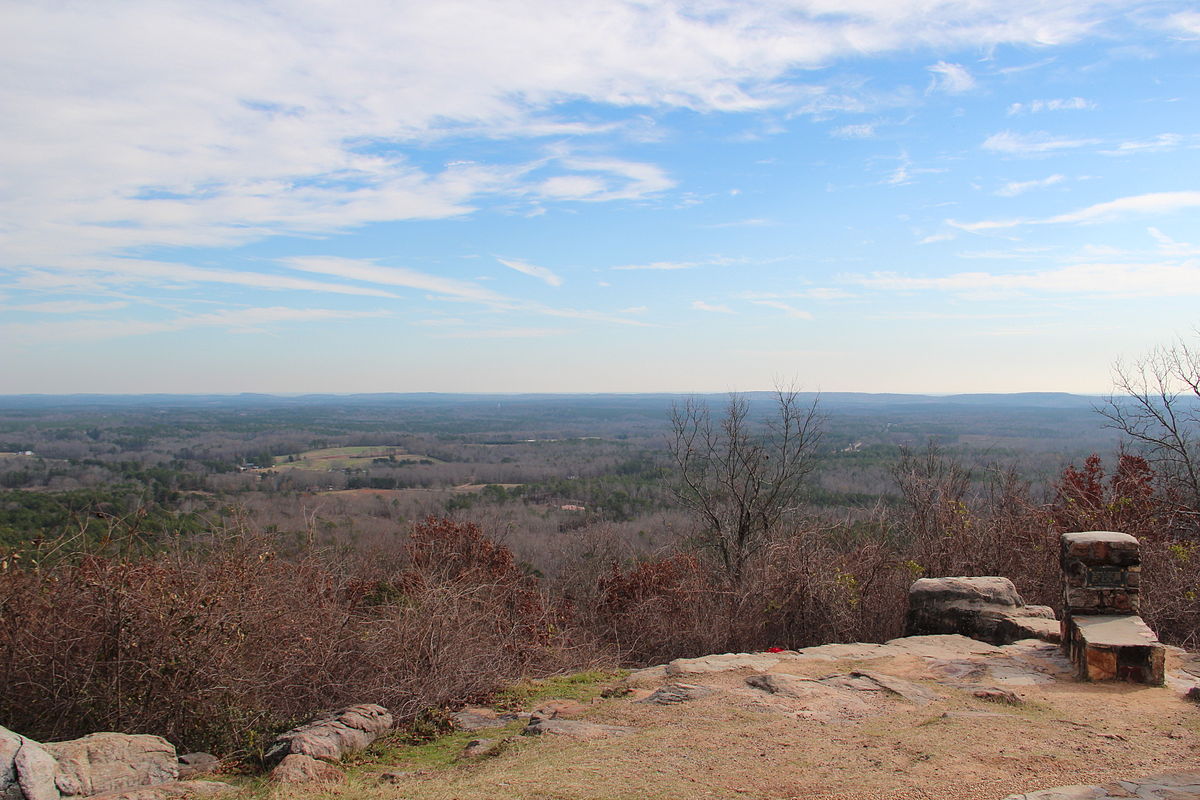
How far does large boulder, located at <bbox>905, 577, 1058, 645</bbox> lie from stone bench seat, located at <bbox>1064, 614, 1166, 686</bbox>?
1711 mm

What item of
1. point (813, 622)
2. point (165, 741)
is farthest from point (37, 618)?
point (813, 622)

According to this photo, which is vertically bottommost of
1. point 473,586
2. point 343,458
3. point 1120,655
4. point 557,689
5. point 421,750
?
point 343,458

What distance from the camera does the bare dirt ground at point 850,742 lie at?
15.7 feet

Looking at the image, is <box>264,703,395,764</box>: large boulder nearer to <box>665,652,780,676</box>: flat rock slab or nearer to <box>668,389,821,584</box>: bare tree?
<box>665,652,780,676</box>: flat rock slab

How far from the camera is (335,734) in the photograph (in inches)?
239

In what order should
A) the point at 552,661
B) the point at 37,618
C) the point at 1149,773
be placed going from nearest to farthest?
the point at 1149,773
the point at 37,618
the point at 552,661

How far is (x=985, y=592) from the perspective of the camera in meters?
9.62

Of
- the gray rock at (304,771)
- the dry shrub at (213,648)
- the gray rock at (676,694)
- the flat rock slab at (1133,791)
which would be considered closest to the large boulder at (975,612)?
the gray rock at (676,694)

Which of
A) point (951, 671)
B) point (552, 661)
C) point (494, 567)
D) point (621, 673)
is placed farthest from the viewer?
point (494, 567)

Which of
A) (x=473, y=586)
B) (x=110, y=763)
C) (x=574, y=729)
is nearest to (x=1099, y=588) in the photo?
(x=574, y=729)

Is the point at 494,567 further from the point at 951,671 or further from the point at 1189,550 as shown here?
the point at 1189,550

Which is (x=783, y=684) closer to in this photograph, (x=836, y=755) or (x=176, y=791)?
(x=836, y=755)

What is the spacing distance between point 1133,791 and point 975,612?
503 cm

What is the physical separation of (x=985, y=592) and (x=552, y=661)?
5.46 metres
